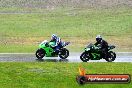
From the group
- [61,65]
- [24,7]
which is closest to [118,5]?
[24,7]

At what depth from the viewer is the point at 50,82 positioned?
23672 millimetres

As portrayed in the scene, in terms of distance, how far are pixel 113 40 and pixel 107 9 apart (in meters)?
22.1

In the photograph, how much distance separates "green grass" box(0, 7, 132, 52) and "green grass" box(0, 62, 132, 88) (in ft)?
39.9

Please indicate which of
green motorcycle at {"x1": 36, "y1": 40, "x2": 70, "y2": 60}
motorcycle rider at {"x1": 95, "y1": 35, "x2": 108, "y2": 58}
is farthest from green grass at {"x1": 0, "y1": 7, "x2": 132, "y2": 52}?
motorcycle rider at {"x1": 95, "y1": 35, "x2": 108, "y2": 58}

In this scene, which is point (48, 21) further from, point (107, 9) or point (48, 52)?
point (48, 52)

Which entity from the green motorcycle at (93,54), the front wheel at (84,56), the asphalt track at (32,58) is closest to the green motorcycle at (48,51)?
the asphalt track at (32,58)

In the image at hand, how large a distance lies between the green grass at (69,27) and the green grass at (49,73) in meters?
12.2

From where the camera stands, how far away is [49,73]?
2472 centimetres

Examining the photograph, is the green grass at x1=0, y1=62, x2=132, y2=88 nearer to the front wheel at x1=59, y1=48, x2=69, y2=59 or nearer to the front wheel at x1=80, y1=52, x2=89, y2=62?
the front wheel at x1=80, y1=52, x2=89, y2=62

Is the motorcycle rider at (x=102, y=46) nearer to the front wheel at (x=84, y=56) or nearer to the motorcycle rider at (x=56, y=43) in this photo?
the front wheel at (x=84, y=56)

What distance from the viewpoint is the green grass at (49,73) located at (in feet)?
76.6

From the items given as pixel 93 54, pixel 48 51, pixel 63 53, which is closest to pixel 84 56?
pixel 93 54

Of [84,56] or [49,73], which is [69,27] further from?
[49,73]

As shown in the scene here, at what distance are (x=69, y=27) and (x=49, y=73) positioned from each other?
3115cm
